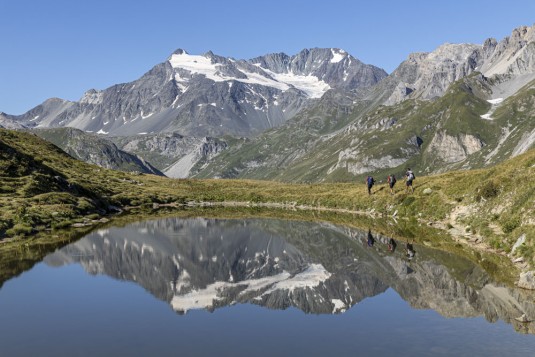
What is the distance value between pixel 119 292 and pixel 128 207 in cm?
6996

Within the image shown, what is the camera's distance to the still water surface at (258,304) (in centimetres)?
2106

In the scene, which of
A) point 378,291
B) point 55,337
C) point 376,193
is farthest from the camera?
point 376,193

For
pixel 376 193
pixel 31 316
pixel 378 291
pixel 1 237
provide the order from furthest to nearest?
pixel 376 193
pixel 1 237
pixel 378 291
pixel 31 316

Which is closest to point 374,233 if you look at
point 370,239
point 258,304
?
point 370,239

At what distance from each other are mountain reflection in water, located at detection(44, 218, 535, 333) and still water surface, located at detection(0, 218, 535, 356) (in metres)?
0.12

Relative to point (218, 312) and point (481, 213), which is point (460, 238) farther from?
point (218, 312)

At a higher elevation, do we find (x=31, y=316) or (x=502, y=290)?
(x=502, y=290)

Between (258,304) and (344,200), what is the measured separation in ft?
233

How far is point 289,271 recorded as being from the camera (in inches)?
1528

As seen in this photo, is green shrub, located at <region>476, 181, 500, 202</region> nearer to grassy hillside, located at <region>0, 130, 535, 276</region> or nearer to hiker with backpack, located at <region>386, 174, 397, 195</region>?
grassy hillside, located at <region>0, 130, 535, 276</region>

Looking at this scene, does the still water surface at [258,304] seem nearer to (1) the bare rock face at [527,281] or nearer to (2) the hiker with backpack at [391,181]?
(1) the bare rock face at [527,281]

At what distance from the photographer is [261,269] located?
39188mm

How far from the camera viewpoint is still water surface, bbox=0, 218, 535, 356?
69.1 ft

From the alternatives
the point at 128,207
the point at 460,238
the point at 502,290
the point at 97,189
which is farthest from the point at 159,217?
the point at 502,290
